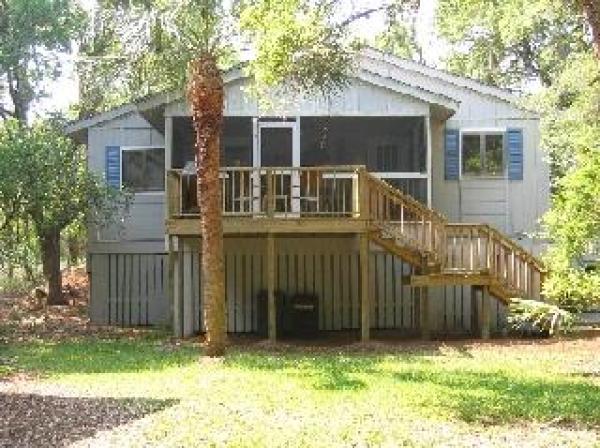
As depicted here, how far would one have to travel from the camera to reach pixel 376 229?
1817 centimetres

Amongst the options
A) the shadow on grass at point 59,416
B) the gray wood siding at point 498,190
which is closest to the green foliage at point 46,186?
the gray wood siding at point 498,190

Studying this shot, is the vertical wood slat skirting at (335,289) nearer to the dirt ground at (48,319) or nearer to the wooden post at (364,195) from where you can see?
the dirt ground at (48,319)

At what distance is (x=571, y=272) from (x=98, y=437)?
741cm

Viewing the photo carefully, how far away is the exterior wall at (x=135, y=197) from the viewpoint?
23.4m

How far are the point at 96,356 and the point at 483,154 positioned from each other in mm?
10826

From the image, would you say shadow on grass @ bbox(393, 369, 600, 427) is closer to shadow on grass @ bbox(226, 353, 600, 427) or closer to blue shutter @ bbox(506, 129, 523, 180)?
shadow on grass @ bbox(226, 353, 600, 427)

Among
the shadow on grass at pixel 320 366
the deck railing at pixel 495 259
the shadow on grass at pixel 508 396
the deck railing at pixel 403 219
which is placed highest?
the deck railing at pixel 403 219

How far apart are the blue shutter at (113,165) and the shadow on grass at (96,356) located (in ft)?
16.4

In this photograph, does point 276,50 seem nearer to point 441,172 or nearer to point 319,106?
point 319,106

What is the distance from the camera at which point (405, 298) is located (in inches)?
888

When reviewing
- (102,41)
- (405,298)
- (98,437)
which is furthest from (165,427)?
(102,41)

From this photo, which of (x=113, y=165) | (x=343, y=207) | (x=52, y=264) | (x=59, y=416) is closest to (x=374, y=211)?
(x=343, y=207)

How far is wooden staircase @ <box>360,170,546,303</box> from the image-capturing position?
18.2 metres

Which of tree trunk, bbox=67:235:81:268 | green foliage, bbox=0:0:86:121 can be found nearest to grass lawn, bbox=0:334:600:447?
green foliage, bbox=0:0:86:121
